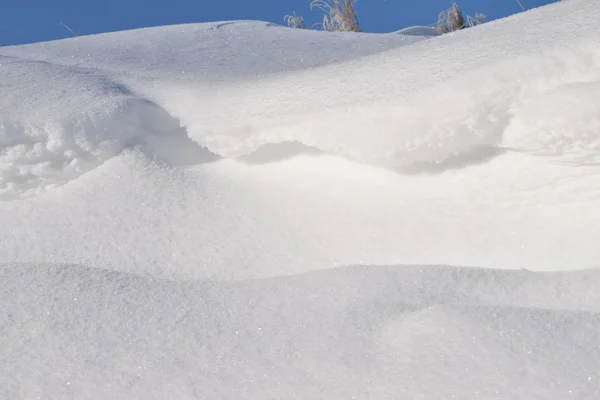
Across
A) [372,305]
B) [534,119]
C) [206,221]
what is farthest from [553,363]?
[206,221]

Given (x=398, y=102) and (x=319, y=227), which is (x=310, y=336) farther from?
(x=398, y=102)

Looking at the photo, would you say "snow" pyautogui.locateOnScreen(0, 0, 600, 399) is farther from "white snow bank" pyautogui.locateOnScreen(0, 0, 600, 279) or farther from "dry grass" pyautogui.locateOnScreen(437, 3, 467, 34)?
"dry grass" pyautogui.locateOnScreen(437, 3, 467, 34)

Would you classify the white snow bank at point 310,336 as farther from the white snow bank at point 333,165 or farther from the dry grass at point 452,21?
the dry grass at point 452,21

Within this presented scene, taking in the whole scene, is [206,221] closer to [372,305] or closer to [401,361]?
[372,305]

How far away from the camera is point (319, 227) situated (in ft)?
3.47

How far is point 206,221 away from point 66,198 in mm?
305

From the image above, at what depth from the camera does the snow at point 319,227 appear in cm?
71

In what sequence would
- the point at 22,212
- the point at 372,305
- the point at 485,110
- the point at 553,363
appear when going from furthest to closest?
the point at 22,212
the point at 485,110
the point at 372,305
the point at 553,363

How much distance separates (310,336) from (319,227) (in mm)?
319

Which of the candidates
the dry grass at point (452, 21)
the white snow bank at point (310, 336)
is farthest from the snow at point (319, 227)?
the dry grass at point (452, 21)

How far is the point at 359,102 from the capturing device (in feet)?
3.36

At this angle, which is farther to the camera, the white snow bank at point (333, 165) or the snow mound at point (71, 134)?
the snow mound at point (71, 134)

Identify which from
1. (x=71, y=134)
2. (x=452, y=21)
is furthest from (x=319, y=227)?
(x=452, y=21)

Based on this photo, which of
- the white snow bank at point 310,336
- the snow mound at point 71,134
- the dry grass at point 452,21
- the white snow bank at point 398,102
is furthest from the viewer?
the dry grass at point 452,21
